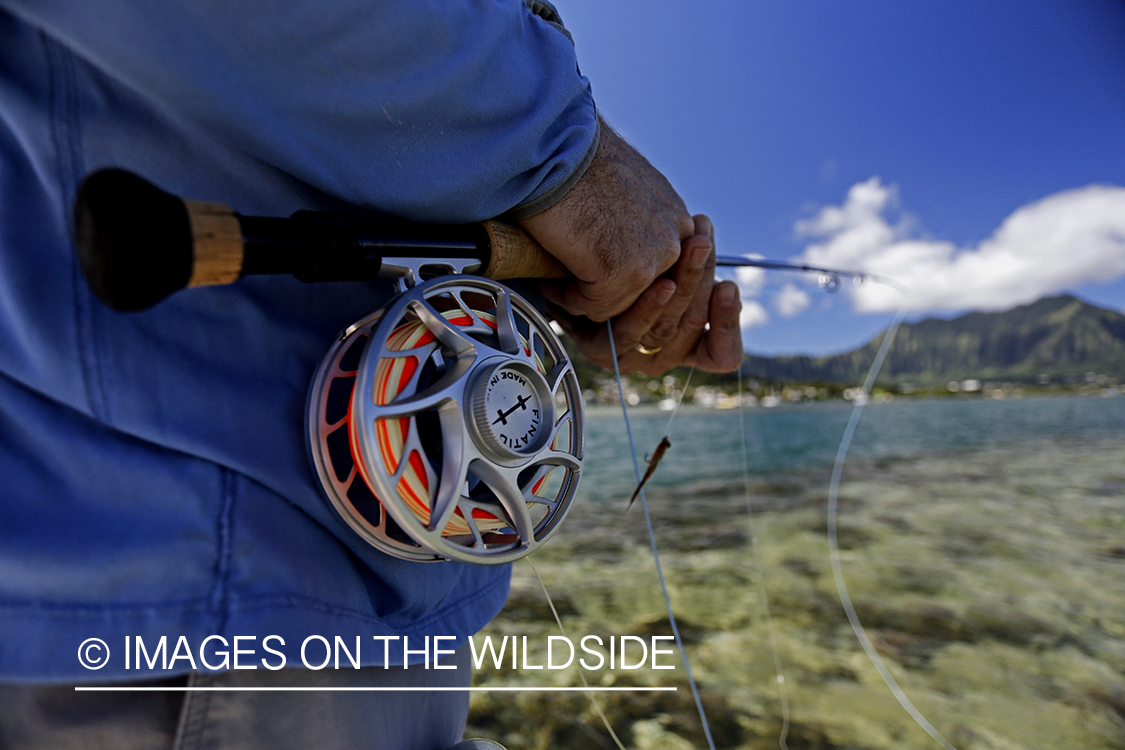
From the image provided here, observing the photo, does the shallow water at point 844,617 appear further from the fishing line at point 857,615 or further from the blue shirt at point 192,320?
the blue shirt at point 192,320

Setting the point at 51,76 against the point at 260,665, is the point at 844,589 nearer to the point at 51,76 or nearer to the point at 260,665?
the point at 260,665

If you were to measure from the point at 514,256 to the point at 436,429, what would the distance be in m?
0.35

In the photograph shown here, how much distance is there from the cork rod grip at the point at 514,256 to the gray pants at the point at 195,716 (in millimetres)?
633

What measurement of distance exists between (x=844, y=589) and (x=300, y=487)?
4.20 meters

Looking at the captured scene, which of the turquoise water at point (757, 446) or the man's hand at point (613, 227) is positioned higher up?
the man's hand at point (613, 227)

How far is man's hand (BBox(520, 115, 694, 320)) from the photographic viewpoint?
3.28 feet

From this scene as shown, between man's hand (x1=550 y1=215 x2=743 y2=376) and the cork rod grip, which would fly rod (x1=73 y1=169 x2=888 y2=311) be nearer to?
the cork rod grip

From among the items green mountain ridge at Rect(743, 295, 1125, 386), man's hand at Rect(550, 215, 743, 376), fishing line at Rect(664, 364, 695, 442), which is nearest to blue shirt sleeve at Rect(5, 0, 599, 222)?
man's hand at Rect(550, 215, 743, 376)

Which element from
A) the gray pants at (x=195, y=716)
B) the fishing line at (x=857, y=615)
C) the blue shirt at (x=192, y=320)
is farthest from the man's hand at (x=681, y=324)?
the fishing line at (x=857, y=615)

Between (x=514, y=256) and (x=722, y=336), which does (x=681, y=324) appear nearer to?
(x=722, y=336)

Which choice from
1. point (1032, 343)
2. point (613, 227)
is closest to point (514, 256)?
point (613, 227)

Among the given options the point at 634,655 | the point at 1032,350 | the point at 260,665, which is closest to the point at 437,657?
the point at 260,665

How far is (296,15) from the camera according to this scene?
597mm

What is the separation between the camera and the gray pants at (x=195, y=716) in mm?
628
